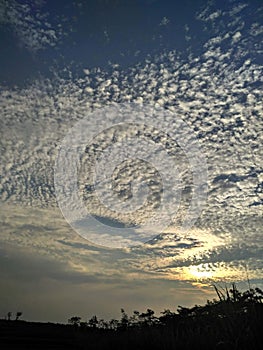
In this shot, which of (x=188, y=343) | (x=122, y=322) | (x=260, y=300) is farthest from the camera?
(x=122, y=322)

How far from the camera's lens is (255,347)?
17.9 feet

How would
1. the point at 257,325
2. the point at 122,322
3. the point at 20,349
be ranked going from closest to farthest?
the point at 257,325 → the point at 20,349 → the point at 122,322

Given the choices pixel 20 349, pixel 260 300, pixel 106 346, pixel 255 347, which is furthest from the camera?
pixel 106 346

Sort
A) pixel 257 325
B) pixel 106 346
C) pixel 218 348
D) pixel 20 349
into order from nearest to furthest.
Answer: pixel 257 325 → pixel 218 348 → pixel 20 349 → pixel 106 346

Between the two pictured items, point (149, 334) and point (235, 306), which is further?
point (149, 334)

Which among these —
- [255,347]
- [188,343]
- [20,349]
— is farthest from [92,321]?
[255,347]

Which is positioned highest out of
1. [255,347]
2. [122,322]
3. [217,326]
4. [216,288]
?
[122,322]

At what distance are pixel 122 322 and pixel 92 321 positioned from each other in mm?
8611

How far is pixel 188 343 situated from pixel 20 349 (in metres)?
6.69

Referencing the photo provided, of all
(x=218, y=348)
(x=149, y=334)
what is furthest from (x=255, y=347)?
(x=149, y=334)

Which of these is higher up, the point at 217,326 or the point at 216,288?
the point at 216,288

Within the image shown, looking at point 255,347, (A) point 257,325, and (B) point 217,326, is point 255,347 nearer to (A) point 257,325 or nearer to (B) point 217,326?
(A) point 257,325

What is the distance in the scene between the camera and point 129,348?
13.2 meters

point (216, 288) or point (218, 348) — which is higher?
point (216, 288)
